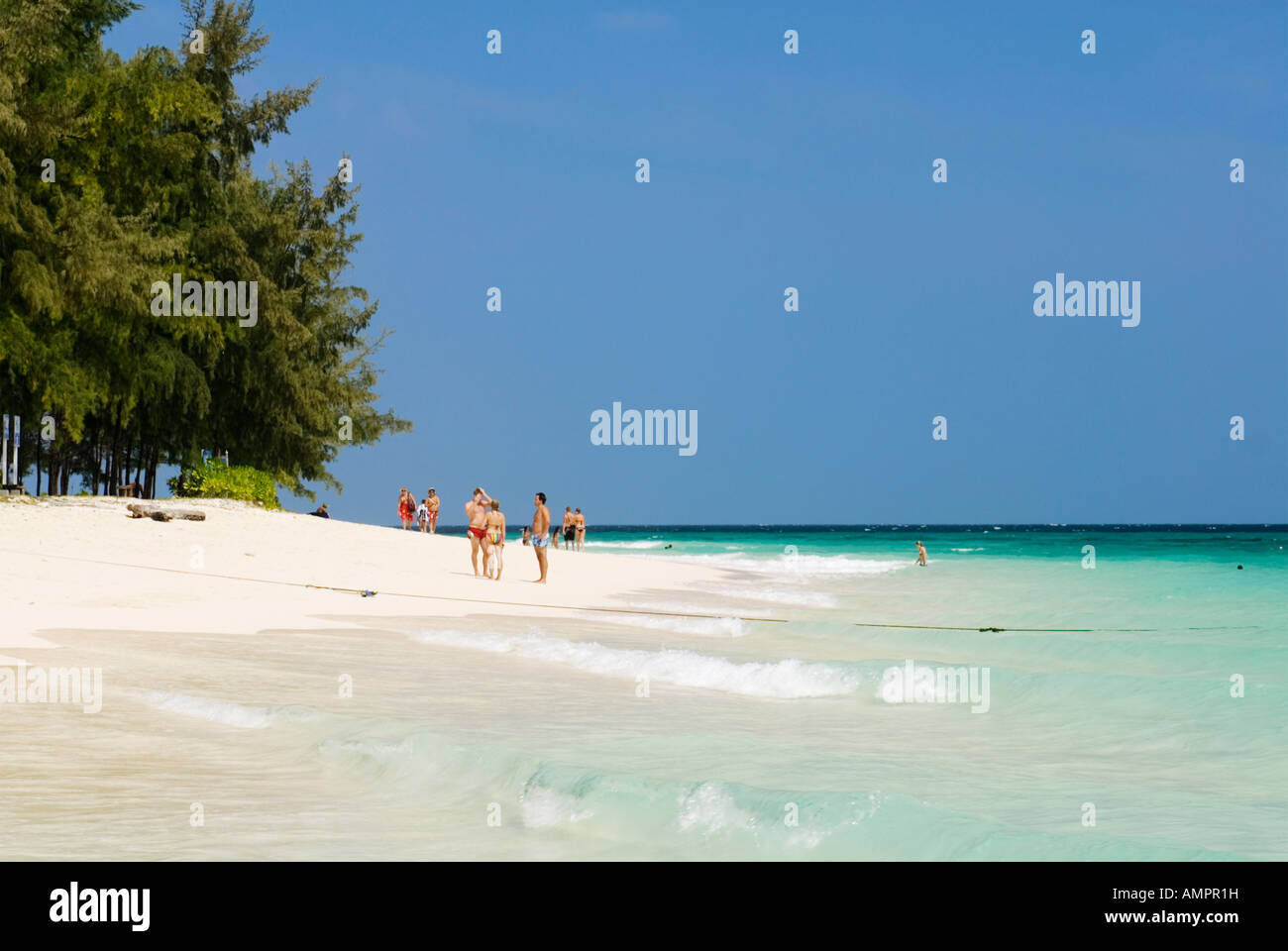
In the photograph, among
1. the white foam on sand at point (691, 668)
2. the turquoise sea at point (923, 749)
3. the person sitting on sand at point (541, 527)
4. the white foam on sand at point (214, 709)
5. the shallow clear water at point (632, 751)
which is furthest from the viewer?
the person sitting on sand at point (541, 527)

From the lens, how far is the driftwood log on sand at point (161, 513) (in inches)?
1048

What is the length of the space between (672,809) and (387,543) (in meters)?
24.7

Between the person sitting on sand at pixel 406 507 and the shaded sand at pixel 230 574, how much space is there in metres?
10.4

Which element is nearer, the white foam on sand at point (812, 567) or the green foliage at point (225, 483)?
the green foliage at point (225, 483)

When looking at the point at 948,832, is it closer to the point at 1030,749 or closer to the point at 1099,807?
the point at 1099,807

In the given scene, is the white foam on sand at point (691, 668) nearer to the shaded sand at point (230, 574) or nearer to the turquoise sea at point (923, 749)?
the turquoise sea at point (923, 749)

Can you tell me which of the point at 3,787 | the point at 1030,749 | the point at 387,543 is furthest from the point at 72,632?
the point at 387,543

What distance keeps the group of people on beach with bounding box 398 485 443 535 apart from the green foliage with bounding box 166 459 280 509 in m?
7.70

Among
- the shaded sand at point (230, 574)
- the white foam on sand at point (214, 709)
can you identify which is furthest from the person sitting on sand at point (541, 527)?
the white foam on sand at point (214, 709)

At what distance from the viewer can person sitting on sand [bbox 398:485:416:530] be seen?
46062 mm

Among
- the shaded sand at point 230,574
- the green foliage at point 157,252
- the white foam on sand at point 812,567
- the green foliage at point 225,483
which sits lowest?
the white foam on sand at point 812,567

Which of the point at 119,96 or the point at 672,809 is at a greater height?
the point at 119,96
